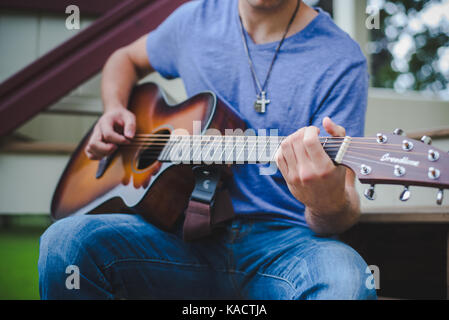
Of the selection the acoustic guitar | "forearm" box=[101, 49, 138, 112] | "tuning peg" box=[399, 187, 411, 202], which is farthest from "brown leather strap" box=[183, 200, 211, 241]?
"forearm" box=[101, 49, 138, 112]

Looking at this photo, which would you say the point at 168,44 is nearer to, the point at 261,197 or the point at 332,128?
the point at 261,197

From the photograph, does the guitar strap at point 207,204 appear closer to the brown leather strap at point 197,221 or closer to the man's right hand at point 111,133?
the brown leather strap at point 197,221

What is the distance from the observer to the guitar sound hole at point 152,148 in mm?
1286

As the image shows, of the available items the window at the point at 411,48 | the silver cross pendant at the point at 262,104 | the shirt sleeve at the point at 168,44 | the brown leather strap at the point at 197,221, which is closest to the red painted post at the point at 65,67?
the shirt sleeve at the point at 168,44

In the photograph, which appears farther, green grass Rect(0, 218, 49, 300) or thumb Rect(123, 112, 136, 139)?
green grass Rect(0, 218, 49, 300)

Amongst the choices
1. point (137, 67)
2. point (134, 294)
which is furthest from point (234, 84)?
point (134, 294)

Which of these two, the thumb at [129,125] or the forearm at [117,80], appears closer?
the thumb at [129,125]

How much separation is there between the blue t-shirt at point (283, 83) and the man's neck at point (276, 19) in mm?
28

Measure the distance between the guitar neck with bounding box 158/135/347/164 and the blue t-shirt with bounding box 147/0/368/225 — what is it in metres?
0.14

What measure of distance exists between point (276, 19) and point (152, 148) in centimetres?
57

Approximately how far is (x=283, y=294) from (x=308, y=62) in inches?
25.7

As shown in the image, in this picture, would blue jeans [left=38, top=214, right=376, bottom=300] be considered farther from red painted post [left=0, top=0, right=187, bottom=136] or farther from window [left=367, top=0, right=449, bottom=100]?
window [left=367, top=0, right=449, bottom=100]

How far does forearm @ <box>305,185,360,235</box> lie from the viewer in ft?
3.21

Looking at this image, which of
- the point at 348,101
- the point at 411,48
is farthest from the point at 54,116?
the point at 411,48
